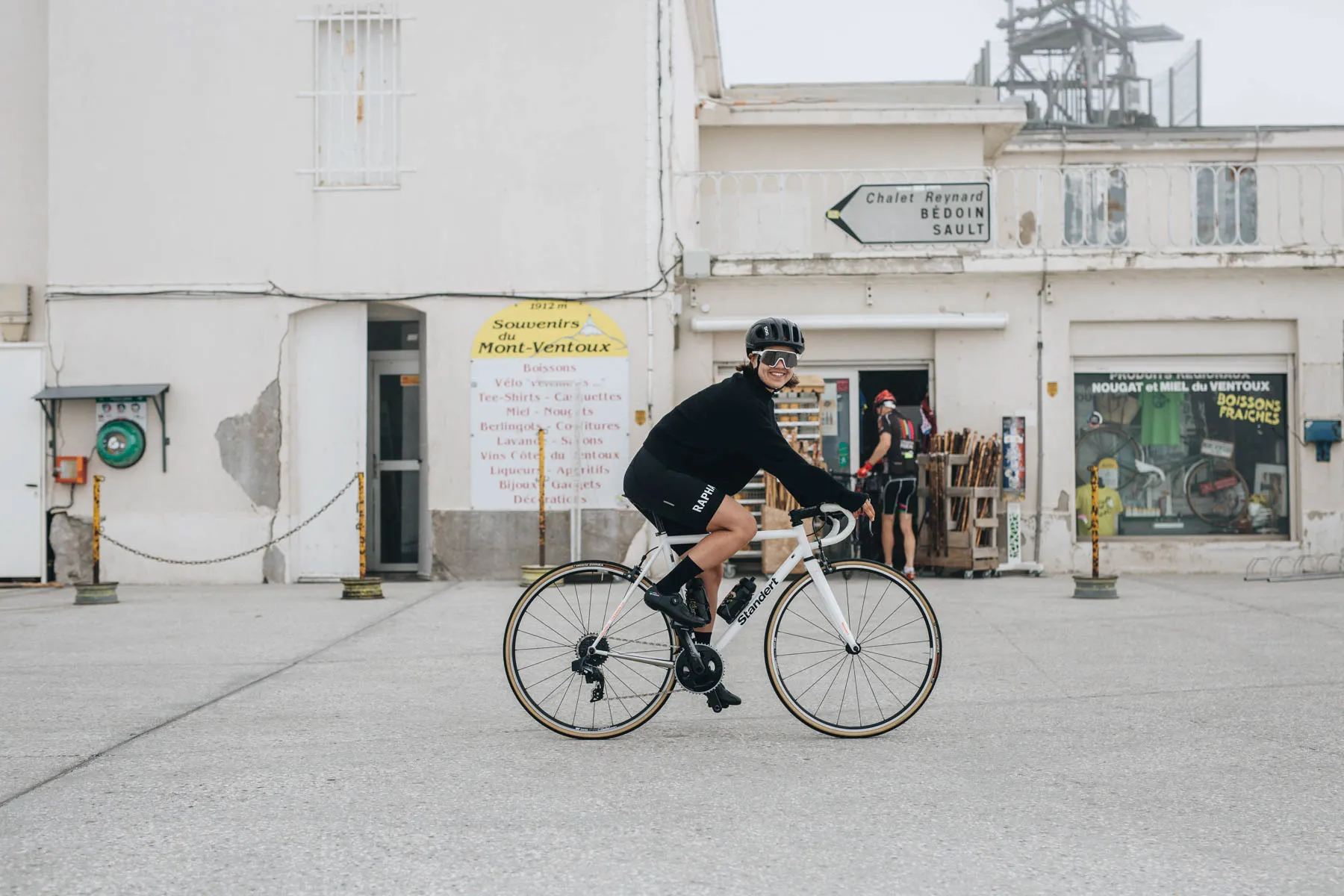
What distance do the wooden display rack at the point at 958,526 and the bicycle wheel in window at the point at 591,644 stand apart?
889 cm

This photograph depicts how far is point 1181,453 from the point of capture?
48.9 feet

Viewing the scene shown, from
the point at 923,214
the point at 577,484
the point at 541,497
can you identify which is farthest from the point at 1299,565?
the point at 541,497

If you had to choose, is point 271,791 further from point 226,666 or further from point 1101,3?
point 1101,3

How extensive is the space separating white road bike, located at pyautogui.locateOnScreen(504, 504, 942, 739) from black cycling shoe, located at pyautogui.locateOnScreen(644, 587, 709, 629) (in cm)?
Result: 7

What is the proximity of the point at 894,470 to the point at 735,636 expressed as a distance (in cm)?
834

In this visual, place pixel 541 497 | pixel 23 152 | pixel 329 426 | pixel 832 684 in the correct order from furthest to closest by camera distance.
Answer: pixel 23 152, pixel 329 426, pixel 541 497, pixel 832 684

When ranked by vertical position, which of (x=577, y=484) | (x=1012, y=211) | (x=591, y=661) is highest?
(x=1012, y=211)

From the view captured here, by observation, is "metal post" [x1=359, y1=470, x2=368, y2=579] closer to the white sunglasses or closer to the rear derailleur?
the rear derailleur

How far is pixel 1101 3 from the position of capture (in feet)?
119

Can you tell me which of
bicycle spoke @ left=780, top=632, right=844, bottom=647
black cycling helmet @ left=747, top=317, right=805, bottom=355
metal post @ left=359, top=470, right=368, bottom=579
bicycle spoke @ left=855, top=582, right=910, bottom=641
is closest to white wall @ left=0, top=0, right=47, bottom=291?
metal post @ left=359, top=470, right=368, bottom=579

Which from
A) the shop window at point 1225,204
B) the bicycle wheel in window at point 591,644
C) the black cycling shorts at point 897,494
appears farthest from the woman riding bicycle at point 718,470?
the shop window at point 1225,204

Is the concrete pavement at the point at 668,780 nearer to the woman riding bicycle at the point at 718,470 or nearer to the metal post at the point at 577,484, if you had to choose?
the woman riding bicycle at the point at 718,470

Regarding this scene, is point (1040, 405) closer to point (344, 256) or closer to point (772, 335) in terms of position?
point (344, 256)

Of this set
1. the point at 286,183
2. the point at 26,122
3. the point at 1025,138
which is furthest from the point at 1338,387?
the point at 26,122
